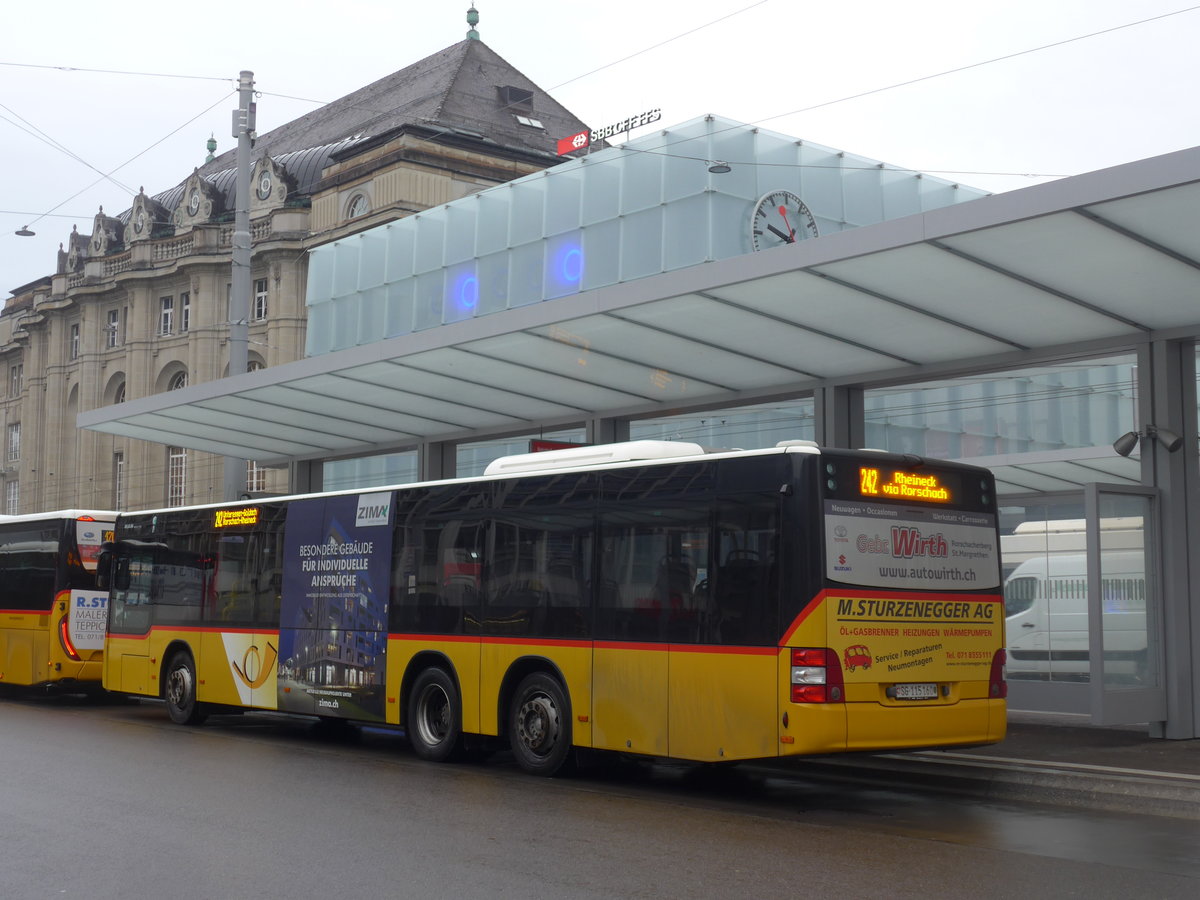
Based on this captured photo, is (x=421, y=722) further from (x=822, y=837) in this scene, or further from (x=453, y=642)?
(x=822, y=837)

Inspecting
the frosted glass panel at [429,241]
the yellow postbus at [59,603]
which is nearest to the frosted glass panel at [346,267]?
the frosted glass panel at [429,241]

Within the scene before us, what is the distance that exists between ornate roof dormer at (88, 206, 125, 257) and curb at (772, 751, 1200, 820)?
74221 millimetres

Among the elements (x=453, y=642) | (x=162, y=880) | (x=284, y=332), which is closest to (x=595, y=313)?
(x=453, y=642)

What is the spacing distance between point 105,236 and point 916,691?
3031 inches

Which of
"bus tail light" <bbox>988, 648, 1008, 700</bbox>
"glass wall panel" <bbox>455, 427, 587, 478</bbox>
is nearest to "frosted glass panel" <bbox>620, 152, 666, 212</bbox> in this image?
"glass wall panel" <bbox>455, 427, 587, 478</bbox>

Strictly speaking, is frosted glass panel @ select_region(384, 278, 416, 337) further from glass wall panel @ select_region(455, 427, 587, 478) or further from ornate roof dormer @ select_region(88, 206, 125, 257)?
ornate roof dormer @ select_region(88, 206, 125, 257)

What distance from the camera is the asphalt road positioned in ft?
24.4

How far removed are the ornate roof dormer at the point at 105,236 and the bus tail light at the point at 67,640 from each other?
62.7m

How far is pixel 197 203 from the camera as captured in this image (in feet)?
242

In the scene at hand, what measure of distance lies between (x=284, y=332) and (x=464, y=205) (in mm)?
44543

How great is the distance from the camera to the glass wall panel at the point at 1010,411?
15594 millimetres

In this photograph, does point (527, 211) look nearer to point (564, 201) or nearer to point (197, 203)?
point (564, 201)

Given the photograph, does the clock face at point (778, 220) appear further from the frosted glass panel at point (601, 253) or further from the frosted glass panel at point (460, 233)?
the frosted glass panel at point (460, 233)

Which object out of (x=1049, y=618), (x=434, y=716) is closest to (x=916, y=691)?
(x=434, y=716)
